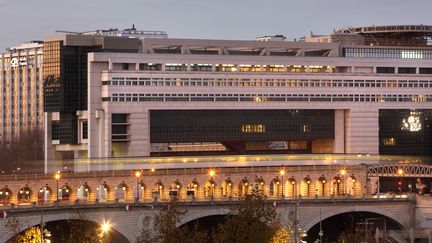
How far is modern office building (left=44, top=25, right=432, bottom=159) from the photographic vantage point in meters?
182

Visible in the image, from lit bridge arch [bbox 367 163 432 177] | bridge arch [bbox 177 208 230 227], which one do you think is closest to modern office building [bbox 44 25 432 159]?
lit bridge arch [bbox 367 163 432 177]

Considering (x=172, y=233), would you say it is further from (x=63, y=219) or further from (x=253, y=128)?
(x=253, y=128)

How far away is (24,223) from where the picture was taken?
13250 centimetres

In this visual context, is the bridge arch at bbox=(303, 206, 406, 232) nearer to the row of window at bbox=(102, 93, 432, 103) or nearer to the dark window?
the row of window at bbox=(102, 93, 432, 103)

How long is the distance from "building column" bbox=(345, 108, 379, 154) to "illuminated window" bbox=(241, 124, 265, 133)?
440 inches

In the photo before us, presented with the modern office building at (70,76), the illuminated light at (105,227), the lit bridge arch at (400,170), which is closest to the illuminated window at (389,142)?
the lit bridge arch at (400,170)

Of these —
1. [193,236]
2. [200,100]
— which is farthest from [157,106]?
[193,236]

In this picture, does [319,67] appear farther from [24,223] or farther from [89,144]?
[24,223]

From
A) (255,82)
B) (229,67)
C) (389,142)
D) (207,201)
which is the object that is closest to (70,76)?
(229,67)

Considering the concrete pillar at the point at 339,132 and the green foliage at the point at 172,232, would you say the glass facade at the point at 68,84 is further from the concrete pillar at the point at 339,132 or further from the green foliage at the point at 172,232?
the green foliage at the point at 172,232

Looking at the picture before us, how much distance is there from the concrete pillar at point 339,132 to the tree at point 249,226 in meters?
62.6

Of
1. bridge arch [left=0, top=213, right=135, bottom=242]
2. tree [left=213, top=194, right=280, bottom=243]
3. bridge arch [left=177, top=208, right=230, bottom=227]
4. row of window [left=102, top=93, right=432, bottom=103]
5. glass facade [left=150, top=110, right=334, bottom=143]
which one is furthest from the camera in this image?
glass facade [left=150, top=110, right=334, bottom=143]

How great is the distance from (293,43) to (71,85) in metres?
28.6

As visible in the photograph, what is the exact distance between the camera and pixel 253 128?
192 meters
